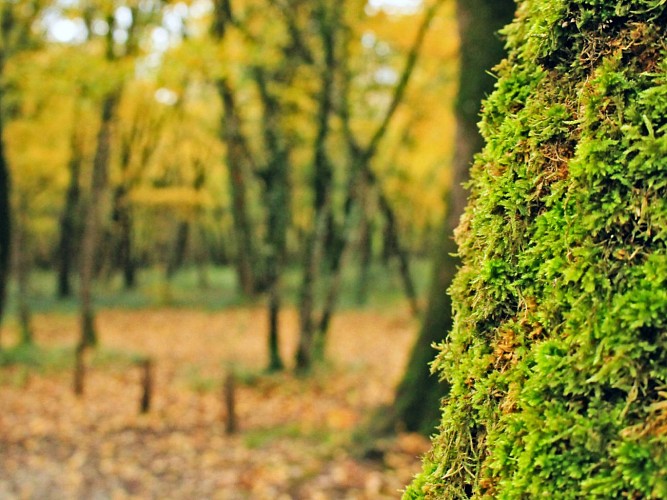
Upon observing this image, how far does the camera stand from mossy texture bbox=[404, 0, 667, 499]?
1.25m

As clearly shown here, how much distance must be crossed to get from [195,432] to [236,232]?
784 centimetres

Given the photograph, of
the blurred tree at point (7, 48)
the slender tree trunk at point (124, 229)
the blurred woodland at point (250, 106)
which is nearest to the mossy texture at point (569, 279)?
the blurred woodland at point (250, 106)

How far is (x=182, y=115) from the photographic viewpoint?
2664cm

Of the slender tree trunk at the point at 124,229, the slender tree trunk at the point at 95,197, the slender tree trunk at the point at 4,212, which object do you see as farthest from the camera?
the slender tree trunk at the point at 124,229

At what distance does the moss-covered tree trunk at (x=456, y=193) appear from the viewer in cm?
644

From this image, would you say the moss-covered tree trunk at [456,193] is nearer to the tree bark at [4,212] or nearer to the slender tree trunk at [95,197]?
the slender tree trunk at [95,197]

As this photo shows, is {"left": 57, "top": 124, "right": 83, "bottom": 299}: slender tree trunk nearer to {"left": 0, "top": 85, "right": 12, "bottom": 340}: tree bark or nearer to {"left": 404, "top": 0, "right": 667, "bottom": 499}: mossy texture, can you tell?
{"left": 0, "top": 85, "right": 12, "bottom": 340}: tree bark

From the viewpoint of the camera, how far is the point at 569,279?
137cm

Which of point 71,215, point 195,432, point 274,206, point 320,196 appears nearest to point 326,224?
point 320,196

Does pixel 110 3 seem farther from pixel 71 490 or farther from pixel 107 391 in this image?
pixel 71 490

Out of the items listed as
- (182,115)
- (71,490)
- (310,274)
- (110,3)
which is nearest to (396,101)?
(310,274)

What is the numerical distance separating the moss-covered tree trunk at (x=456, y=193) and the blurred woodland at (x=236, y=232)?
343mm

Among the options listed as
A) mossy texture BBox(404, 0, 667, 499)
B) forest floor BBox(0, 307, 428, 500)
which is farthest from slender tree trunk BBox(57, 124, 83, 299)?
mossy texture BBox(404, 0, 667, 499)

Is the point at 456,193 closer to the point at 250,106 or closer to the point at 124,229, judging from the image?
the point at 250,106
